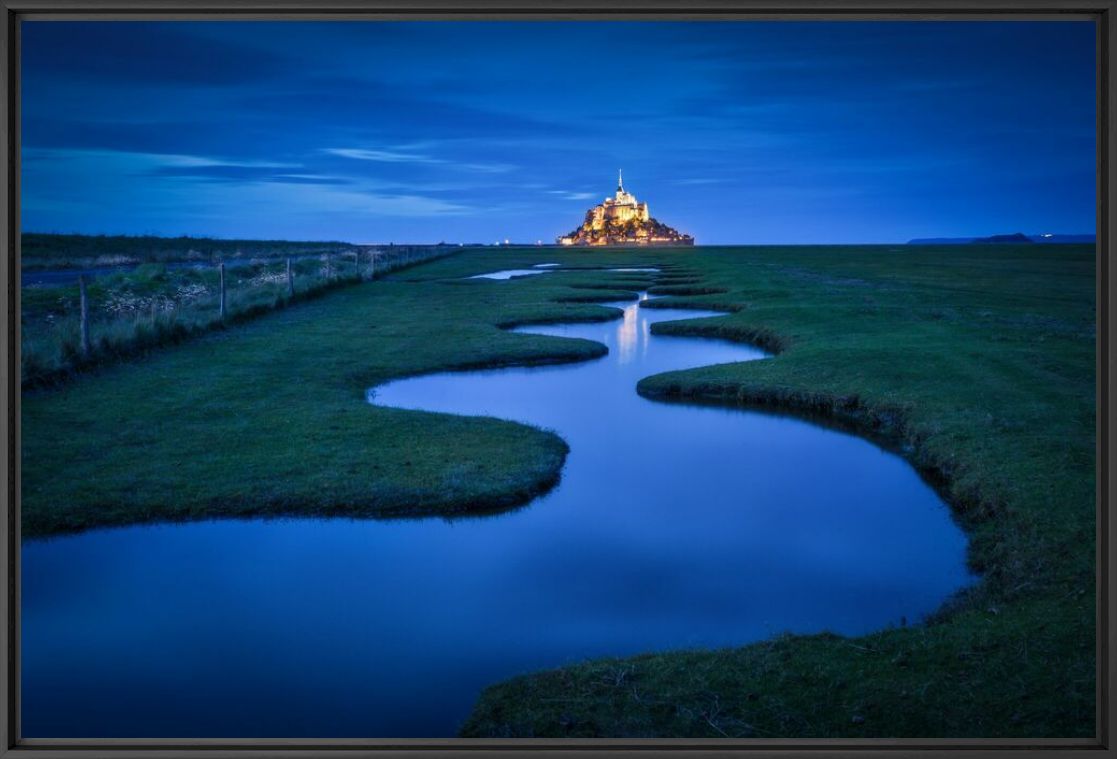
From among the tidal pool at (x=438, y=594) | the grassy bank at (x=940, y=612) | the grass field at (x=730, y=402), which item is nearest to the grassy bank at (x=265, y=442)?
the grass field at (x=730, y=402)

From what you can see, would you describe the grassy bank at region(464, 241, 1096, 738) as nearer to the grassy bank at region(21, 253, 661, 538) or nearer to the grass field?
the grass field

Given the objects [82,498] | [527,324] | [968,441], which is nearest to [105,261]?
[527,324]

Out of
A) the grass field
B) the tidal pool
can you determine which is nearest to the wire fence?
the grass field

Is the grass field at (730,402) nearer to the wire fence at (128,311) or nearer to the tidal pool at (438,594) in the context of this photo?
the tidal pool at (438,594)

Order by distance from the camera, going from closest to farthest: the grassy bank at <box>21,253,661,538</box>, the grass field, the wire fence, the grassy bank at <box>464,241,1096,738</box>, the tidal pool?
the grassy bank at <box>464,241,1096,738</box> → the grass field → the tidal pool → the grassy bank at <box>21,253,661,538</box> → the wire fence

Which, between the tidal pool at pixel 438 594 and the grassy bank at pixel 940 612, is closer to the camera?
the grassy bank at pixel 940 612

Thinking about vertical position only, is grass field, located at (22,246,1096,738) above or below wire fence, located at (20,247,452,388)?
below

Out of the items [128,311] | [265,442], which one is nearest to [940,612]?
[265,442]

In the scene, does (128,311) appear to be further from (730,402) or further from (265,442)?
(730,402)
